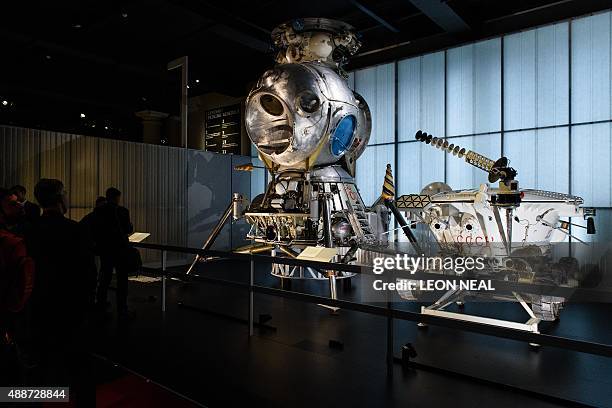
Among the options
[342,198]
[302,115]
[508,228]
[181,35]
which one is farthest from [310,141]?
[181,35]

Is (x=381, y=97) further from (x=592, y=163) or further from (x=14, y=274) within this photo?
(x=14, y=274)

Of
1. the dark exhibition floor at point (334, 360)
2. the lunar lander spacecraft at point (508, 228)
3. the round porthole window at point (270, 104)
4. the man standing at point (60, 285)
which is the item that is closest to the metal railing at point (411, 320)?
the dark exhibition floor at point (334, 360)

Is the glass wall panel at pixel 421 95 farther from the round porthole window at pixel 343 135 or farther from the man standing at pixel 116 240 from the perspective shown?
the man standing at pixel 116 240

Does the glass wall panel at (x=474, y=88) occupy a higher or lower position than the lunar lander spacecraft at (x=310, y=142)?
higher

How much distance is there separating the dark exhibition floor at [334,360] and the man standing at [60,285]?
869 mm

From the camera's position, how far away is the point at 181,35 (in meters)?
9.90

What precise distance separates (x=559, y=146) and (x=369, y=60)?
452 centimetres

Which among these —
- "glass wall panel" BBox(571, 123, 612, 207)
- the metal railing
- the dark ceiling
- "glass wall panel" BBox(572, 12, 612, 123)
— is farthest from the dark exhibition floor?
the dark ceiling

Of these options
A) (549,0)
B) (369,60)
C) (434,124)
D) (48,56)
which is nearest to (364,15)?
(369,60)

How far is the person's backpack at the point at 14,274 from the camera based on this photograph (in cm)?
251

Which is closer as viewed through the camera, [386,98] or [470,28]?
[470,28]

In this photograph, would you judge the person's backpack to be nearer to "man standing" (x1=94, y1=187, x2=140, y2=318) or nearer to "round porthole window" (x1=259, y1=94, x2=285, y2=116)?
"man standing" (x1=94, y1=187, x2=140, y2=318)

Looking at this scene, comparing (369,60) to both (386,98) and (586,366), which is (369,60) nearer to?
(386,98)

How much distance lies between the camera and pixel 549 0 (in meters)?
7.75
